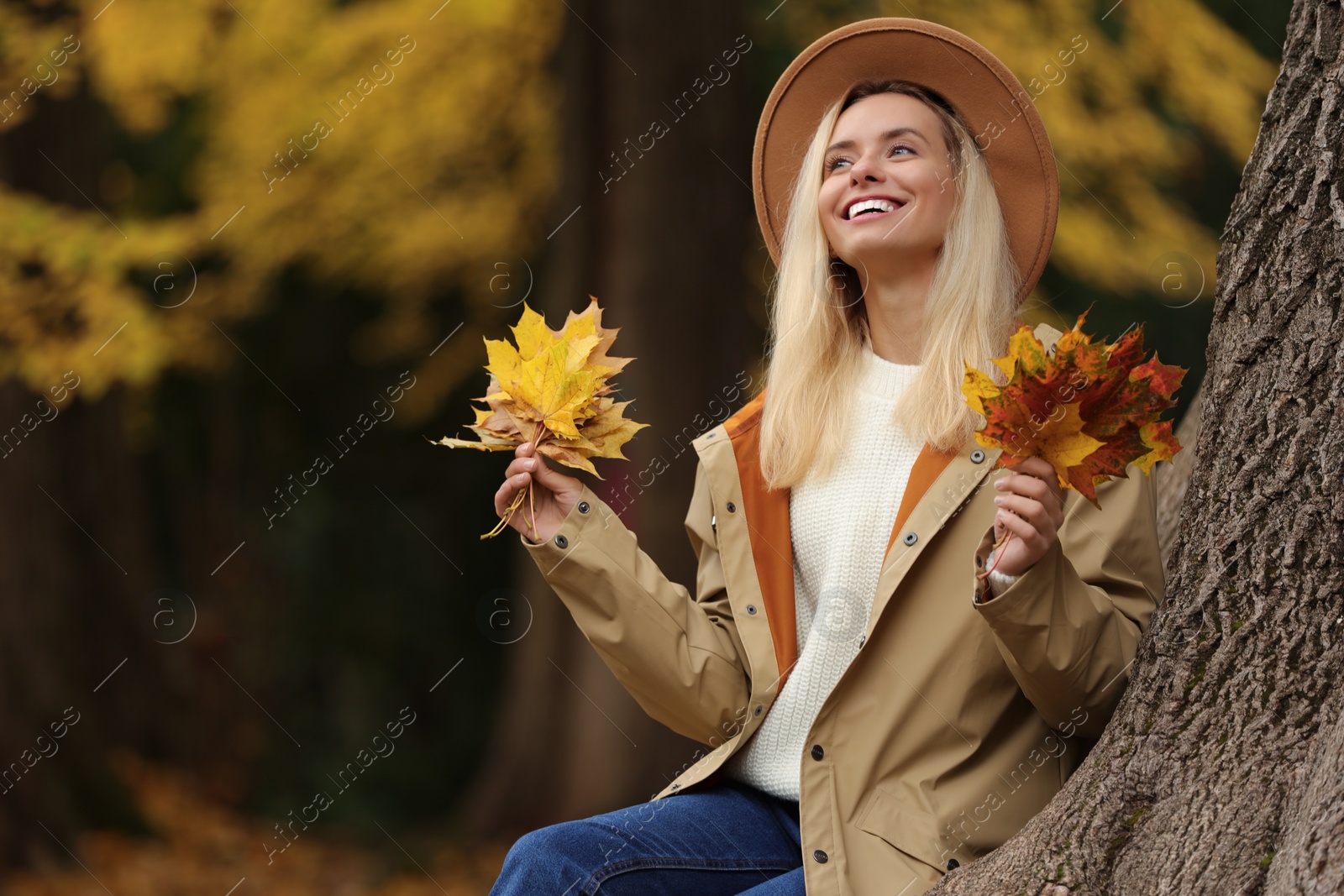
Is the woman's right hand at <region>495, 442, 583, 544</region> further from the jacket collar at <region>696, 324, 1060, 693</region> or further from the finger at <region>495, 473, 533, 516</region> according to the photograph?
the jacket collar at <region>696, 324, 1060, 693</region>

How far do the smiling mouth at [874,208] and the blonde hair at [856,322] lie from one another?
113mm

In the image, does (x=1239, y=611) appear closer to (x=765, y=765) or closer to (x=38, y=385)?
(x=765, y=765)

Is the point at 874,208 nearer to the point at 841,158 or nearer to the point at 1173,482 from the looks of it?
the point at 841,158

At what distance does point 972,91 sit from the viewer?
8.70 feet

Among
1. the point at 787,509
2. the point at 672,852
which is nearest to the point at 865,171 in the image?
the point at 787,509

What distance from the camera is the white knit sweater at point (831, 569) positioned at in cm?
252

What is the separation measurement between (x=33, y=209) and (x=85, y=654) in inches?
100

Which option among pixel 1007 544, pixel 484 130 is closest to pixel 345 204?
pixel 484 130

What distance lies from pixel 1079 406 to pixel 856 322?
0.94m

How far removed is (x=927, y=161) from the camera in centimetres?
262

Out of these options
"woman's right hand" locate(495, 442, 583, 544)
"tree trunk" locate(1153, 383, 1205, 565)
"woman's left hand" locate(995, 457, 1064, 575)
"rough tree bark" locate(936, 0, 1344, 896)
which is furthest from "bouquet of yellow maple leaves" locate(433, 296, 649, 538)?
"tree trunk" locate(1153, 383, 1205, 565)

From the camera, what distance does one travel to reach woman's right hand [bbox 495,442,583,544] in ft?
7.98

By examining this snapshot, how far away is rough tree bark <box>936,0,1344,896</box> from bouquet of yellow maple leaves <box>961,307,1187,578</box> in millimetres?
100

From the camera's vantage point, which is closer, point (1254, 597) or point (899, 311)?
point (1254, 597)
